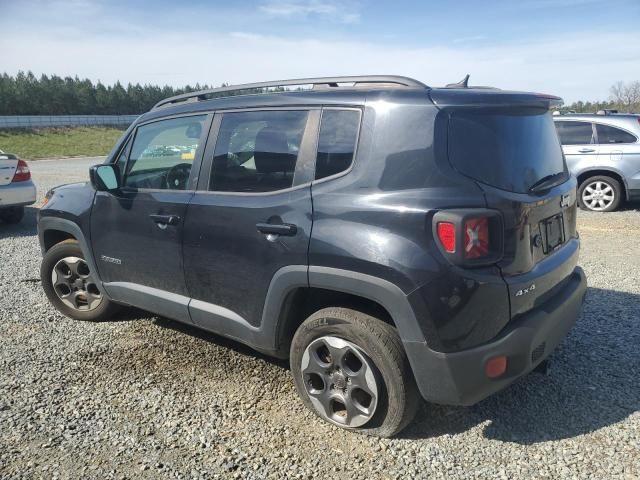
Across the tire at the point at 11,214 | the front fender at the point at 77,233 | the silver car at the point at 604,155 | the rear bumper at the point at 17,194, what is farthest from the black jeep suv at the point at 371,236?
the silver car at the point at 604,155

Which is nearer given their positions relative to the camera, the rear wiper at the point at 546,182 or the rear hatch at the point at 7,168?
the rear wiper at the point at 546,182

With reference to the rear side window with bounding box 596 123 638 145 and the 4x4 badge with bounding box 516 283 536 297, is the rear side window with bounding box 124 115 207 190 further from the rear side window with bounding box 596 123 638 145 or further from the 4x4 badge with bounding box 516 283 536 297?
the rear side window with bounding box 596 123 638 145

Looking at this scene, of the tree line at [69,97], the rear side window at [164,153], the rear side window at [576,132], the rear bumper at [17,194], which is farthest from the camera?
the tree line at [69,97]

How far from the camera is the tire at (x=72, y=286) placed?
438 centimetres

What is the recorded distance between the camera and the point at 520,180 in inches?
103

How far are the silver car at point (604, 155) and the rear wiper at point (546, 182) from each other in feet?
22.2

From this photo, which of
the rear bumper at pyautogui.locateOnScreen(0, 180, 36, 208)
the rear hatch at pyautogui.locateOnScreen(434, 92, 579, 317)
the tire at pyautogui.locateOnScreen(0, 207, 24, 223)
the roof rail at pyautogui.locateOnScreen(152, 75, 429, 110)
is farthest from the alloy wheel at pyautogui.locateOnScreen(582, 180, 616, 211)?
the tire at pyautogui.locateOnScreen(0, 207, 24, 223)

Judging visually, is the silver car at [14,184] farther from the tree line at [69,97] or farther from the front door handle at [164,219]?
the tree line at [69,97]

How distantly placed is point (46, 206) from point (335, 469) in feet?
11.0

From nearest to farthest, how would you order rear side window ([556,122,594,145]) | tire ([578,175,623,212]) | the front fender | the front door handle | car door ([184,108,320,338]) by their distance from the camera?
car door ([184,108,320,338]) < the front door handle < the front fender < tire ([578,175,623,212]) < rear side window ([556,122,594,145])

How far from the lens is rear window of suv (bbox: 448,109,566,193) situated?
247 cm

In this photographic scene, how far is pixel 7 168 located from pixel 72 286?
4823 mm

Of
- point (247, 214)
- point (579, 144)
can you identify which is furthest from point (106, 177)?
point (579, 144)

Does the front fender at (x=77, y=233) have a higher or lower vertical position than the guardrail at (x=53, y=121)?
lower
